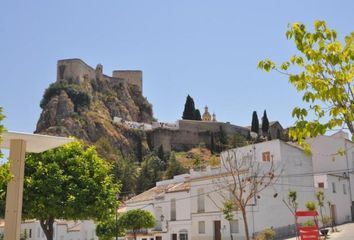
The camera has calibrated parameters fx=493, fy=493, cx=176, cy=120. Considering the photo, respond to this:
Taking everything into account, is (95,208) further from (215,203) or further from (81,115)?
(81,115)

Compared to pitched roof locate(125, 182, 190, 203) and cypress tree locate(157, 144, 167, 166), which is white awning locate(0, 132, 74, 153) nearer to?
pitched roof locate(125, 182, 190, 203)

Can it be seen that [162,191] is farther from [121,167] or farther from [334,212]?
[121,167]

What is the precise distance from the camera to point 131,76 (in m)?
125

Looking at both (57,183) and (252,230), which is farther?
(252,230)

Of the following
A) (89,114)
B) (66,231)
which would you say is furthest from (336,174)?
(89,114)

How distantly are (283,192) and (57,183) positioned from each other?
25352mm

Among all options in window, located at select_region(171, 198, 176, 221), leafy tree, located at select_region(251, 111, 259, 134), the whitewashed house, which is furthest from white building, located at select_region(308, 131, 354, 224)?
leafy tree, located at select_region(251, 111, 259, 134)

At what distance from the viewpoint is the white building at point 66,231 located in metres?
53.2

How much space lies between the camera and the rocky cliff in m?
95.1

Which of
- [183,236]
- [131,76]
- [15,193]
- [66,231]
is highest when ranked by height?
[131,76]

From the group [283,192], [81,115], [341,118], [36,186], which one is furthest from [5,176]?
[81,115]

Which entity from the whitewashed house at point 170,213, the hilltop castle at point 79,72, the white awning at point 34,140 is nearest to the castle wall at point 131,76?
the hilltop castle at point 79,72

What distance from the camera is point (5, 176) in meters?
8.84

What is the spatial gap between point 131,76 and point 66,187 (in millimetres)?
108682
